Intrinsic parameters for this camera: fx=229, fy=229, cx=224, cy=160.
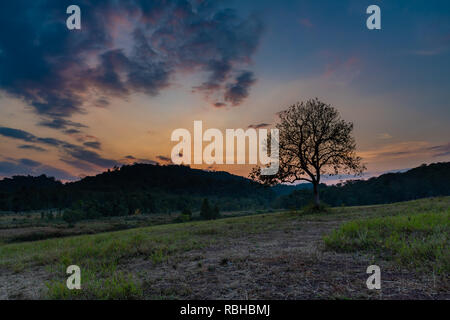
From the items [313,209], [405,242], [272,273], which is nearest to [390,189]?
[313,209]

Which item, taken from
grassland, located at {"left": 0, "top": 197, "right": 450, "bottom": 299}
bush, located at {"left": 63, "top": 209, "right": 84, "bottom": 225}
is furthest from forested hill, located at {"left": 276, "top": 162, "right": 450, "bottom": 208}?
grassland, located at {"left": 0, "top": 197, "right": 450, "bottom": 299}

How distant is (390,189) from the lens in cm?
12475

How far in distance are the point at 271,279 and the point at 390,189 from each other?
492 feet

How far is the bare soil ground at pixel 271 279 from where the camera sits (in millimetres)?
4039

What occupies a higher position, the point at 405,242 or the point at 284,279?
the point at 405,242

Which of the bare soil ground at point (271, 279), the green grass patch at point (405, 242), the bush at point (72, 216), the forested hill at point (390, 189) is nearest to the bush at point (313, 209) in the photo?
the green grass patch at point (405, 242)

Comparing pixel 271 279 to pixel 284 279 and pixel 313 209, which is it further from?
pixel 313 209

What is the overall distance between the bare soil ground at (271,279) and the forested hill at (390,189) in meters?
117

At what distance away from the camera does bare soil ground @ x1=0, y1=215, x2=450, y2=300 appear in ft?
13.3

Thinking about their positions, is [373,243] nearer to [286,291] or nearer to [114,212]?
[286,291]

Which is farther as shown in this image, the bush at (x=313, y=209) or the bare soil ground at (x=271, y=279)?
the bush at (x=313, y=209)

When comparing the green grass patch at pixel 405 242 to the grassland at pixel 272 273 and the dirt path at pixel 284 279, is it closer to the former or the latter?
the grassland at pixel 272 273

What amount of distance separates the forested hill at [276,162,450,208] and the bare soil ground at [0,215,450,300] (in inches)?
4602
